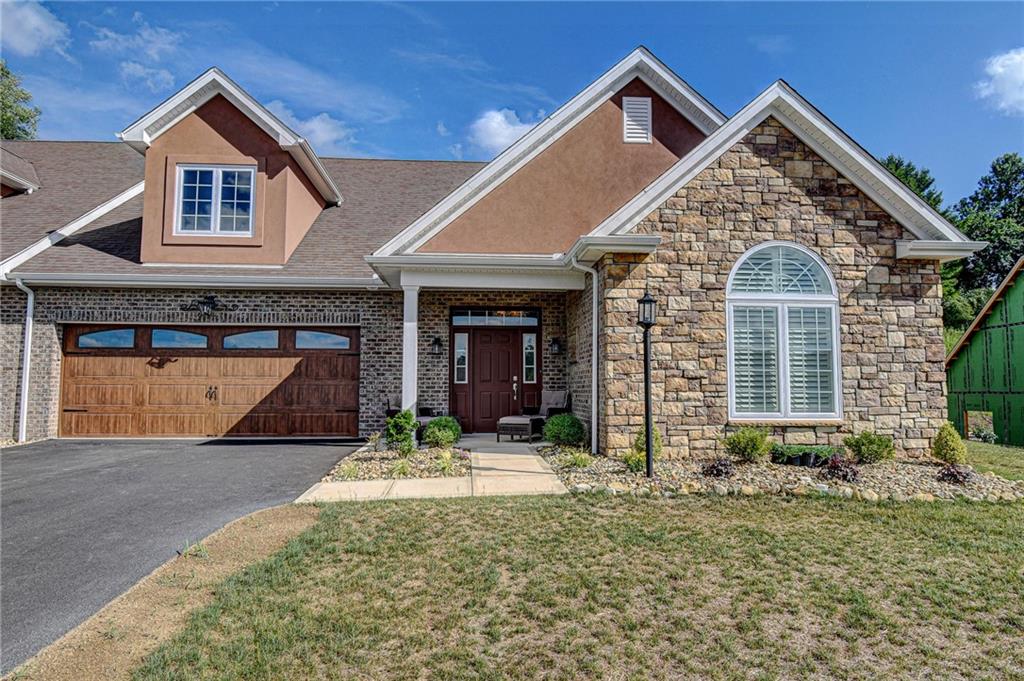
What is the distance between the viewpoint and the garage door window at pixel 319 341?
11.5 metres

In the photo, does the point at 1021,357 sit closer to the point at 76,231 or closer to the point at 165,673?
the point at 165,673

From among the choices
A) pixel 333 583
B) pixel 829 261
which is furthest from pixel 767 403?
pixel 333 583

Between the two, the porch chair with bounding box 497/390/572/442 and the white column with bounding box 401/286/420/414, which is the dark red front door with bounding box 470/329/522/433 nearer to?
the porch chair with bounding box 497/390/572/442

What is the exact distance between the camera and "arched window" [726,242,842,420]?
328 inches

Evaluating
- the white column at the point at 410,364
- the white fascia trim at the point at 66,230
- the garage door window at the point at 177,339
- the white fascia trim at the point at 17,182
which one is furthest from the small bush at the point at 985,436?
Answer: the white fascia trim at the point at 17,182

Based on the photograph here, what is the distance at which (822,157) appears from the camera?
28.0ft

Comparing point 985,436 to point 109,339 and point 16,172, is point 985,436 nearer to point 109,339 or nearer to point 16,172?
point 109,339

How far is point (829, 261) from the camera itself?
8.45 meters

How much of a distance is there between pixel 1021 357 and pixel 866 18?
9.96 metres

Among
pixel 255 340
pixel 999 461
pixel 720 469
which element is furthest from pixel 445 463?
pixel 999 461

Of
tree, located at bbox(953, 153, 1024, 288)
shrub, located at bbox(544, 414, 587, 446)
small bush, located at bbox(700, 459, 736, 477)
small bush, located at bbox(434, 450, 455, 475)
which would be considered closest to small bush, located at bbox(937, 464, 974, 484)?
small bush, located at bbox(700, 459, 736, 477)

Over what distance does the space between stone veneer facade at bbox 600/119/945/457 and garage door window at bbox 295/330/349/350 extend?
233 inches

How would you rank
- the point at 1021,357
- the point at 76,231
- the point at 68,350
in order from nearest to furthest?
the point at 68,350 → the point at 76,231 → the point at 1021,357

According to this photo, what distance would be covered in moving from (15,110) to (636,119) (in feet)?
83.8
